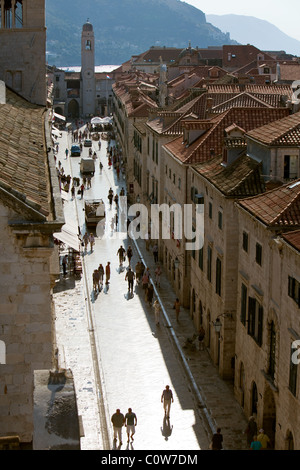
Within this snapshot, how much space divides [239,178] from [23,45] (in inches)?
377

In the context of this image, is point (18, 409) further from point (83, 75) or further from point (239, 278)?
point (83, 75)

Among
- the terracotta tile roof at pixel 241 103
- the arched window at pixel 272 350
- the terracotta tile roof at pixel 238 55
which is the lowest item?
the arched window at pixel 272 350

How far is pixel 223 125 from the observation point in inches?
1565

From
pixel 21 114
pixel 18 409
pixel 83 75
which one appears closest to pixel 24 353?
pixel 18 409

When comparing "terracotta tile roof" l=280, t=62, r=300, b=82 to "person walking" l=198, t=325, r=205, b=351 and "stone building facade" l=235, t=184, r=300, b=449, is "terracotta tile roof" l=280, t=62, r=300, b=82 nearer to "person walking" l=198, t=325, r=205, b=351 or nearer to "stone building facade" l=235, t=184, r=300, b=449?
"person walking" l=198, t=325, r=205, b=351

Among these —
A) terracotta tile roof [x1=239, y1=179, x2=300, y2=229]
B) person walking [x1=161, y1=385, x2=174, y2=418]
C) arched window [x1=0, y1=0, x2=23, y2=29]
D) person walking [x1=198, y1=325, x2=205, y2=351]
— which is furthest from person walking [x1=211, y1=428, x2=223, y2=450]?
arched window [x1=0, y1=0, x2=23, y2=29]

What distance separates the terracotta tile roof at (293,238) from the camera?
22.2 meters

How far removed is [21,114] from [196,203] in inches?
409

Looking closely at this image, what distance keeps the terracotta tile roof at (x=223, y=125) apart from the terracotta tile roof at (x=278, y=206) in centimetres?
1069

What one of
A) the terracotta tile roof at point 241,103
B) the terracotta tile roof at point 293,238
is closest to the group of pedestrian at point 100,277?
the terracotta tile roof at point 241,103

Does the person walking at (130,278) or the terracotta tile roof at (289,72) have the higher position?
the terracotta tile roof at (289,72)

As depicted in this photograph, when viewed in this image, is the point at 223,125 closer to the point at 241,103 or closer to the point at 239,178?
the point at 241,103

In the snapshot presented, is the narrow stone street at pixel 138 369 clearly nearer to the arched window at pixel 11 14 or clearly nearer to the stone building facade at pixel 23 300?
the stone building facade at pixel 23 300

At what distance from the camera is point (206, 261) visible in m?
34.6
